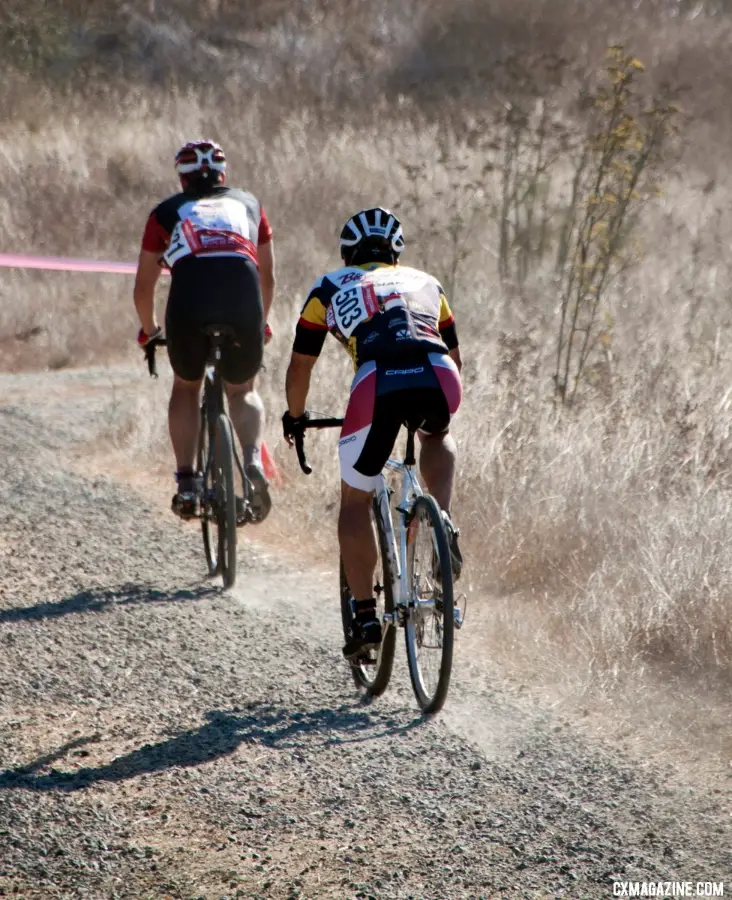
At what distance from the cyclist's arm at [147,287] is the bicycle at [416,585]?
2.07 meters

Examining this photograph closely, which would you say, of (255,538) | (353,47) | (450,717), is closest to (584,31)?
(353,47)

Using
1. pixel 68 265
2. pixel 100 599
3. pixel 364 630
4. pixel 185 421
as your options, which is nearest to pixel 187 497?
pixel 185 421

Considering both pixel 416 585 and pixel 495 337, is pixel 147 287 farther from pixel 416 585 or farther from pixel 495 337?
pixel 495 337

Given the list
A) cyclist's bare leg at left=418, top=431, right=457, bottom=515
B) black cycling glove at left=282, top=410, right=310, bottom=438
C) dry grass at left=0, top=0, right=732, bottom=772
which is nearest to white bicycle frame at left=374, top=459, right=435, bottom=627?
cyclist's bare leg at left=418, top=431, right=457, bottom=515

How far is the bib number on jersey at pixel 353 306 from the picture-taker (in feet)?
14.8

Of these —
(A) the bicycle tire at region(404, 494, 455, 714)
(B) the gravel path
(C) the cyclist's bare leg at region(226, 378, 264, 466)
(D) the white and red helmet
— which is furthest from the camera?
(C) the cyclist's bare leg at region(226, 378, 264, 466)

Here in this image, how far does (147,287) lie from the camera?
644 cm

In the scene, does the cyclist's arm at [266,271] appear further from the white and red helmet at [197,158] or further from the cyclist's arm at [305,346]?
the cyclist's arm at [305,346]

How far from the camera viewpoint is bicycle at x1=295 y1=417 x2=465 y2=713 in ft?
14.1

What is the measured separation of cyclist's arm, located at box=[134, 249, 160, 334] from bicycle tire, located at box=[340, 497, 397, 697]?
2188 millimetres

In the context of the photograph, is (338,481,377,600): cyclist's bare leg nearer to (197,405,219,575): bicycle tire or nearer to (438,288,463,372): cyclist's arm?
(438,288,463,372): cyclist's arm

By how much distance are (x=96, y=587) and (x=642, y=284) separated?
24.3 ft

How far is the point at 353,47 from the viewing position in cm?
2595

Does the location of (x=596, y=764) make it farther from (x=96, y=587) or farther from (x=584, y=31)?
(x=584, y=31)
